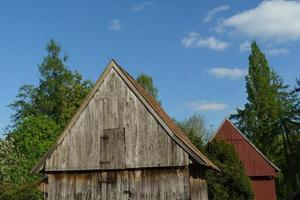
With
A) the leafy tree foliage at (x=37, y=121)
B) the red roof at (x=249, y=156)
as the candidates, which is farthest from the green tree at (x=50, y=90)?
the red roof at (x=249, y=156)

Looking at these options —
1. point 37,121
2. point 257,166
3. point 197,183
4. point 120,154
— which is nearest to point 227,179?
point 197,183

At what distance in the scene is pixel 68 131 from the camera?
65.9 feet

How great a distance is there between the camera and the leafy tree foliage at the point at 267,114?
4794 centimetres

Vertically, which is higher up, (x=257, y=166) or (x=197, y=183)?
(x=257, y=166)

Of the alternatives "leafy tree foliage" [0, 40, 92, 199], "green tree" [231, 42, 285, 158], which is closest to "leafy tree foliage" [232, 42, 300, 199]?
"green tree" [231, 42, 285, 158]

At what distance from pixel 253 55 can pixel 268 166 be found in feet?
69.9

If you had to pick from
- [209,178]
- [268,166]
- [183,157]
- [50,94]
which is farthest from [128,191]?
[50,94]

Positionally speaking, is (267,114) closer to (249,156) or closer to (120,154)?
(249,156)

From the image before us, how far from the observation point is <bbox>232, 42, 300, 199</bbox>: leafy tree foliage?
47.9 metres

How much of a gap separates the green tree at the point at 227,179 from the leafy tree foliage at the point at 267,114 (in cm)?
2065

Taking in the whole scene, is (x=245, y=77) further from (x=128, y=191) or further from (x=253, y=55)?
(x=128, y=191)

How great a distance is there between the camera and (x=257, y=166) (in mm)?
38500

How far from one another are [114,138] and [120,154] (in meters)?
0.74

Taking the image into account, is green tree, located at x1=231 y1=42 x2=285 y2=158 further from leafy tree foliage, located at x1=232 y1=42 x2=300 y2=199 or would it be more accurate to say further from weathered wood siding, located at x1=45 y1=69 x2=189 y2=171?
weathered wood siding, located at x1=45 y1=69 x2=189 y2=171
